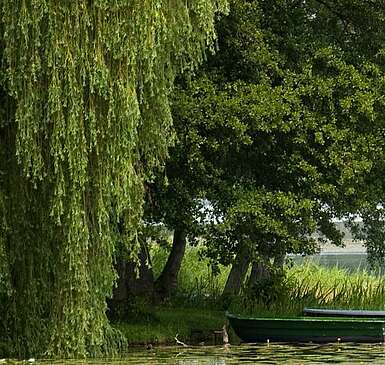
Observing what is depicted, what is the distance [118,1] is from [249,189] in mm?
6079

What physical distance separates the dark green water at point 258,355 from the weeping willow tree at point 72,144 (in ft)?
2.66

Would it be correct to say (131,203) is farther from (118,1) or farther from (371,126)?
(371,126)

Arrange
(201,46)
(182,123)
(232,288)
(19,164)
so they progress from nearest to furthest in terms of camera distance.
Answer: (19,164) → (201,46) → (182,123) → (232,288)

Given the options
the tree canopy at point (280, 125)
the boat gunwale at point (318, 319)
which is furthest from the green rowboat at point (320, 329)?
the tree canopy at point (280, 125)

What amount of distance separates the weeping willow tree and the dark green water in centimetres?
81

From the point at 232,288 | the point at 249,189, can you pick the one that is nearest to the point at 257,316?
the point at 249,189

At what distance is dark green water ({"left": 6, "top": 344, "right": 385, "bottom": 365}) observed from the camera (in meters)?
12.9

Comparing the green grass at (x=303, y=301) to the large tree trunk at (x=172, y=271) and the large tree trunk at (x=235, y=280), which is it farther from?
the large tree trunk at (x=172, y=271)

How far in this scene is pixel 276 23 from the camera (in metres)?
18.8

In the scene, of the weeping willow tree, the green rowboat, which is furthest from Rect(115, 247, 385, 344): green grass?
the weeping willow tree

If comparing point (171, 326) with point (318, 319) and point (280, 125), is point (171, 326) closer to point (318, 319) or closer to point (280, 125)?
point (318, 319)

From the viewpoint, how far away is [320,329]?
16.6 metres

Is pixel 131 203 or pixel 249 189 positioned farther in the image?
pixel 249 189

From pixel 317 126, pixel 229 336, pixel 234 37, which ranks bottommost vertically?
pixel 229 336
